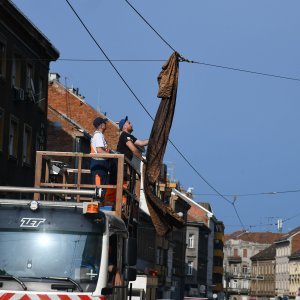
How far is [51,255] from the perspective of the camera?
1179 centimetres

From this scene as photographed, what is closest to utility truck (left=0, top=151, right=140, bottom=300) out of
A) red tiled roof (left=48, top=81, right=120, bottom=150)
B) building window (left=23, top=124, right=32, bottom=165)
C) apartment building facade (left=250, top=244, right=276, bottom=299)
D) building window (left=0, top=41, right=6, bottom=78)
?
building window (left=0, top=41, right=6, bottom=78)

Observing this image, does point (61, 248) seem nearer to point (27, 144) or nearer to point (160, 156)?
point (160, 156)

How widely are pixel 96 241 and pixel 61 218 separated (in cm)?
51

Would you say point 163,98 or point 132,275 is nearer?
point 132,275

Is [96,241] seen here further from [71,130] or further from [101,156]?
[71,130]

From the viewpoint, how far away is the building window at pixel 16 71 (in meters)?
42.0

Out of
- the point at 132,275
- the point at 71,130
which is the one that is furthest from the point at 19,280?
the point at 71,130

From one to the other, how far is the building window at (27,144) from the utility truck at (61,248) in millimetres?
31010

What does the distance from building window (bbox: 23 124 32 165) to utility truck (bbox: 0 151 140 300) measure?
3101 centimetres

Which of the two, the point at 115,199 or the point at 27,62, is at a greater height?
the point at 27,62

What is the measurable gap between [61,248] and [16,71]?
103 ft

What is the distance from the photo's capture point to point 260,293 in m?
194

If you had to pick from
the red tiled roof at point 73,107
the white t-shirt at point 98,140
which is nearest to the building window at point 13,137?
the red tiled roof at point 73,107

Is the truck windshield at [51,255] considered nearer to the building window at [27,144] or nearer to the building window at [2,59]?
the building window at [2,59]
